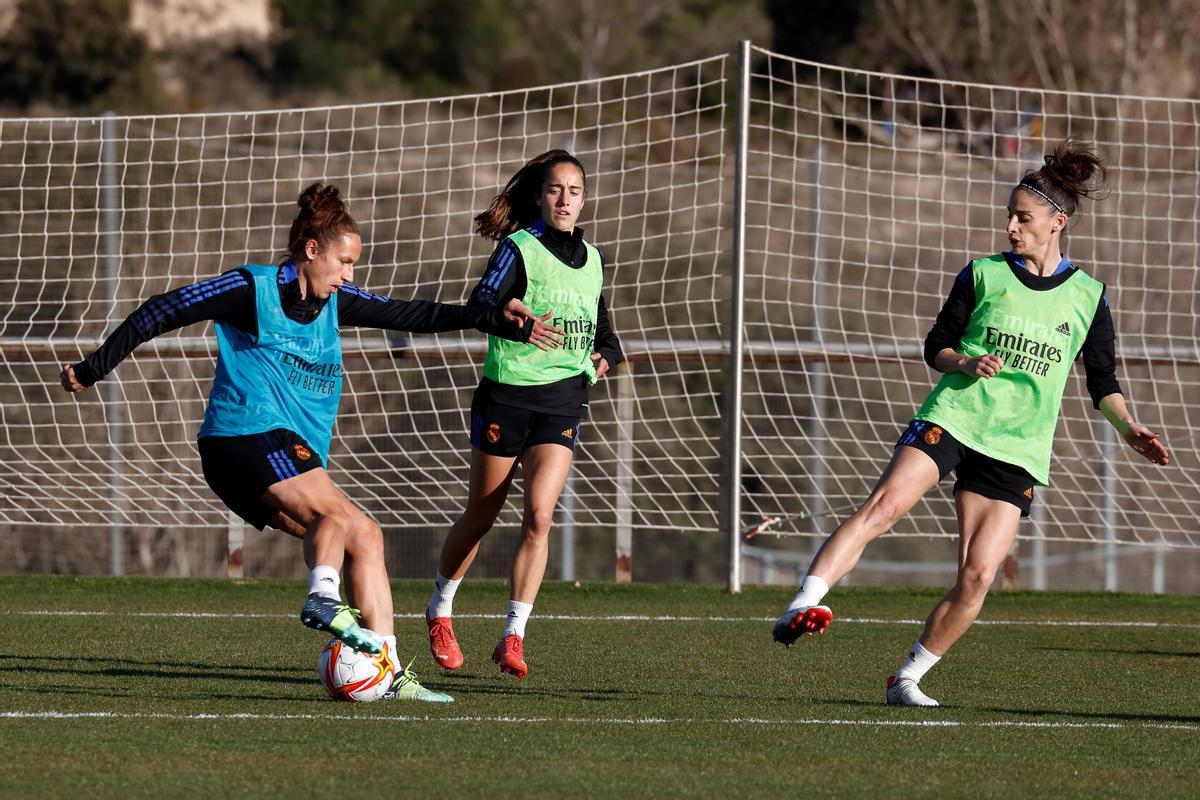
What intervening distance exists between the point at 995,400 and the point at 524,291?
1.93m

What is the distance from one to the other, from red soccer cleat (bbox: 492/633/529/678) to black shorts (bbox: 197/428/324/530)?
1103 mm

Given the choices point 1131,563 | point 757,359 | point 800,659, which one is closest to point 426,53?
point 1131,563

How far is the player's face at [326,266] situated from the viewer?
609 centimetres

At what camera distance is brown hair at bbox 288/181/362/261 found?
19.9 ft

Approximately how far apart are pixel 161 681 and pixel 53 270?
12007 millimetres

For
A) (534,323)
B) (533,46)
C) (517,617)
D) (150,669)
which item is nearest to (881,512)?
(534,323)

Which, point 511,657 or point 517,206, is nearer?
point 511,657

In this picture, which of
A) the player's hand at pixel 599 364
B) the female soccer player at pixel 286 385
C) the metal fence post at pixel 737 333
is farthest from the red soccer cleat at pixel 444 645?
the metal fence post at pixel 737 333

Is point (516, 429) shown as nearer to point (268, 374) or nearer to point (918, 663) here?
point (268, 374)

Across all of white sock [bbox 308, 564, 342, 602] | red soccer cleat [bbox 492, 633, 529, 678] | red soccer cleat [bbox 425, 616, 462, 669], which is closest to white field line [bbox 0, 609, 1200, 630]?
red soccer cleat [bbox 425, 616, 462, 669]

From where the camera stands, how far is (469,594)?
33.8ft

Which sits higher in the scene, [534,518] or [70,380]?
[70,380]

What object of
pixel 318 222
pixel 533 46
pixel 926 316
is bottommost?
pixel 318 222

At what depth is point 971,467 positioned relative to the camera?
619cm
